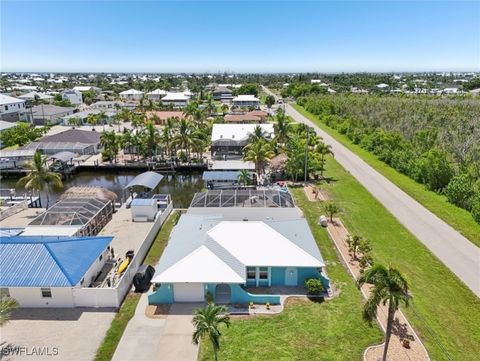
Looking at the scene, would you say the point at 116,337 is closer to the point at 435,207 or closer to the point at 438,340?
the point at 438,340

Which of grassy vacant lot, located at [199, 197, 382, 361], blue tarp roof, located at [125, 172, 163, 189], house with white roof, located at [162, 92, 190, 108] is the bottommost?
grassy vacant lot, located at [199, 197, 382, 361]

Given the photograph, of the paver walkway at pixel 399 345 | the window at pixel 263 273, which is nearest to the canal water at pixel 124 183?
the window at pixel 263 273

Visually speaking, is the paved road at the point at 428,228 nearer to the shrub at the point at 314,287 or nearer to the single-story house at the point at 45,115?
the shrub at the point at 314,287

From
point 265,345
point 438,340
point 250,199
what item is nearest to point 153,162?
point 250,199

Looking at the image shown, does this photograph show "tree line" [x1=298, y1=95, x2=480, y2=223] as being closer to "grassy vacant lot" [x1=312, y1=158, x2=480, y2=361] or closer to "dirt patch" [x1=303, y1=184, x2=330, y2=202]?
"grassy vacant lot" [x1=312, y1=158, x2=480, y2=361]

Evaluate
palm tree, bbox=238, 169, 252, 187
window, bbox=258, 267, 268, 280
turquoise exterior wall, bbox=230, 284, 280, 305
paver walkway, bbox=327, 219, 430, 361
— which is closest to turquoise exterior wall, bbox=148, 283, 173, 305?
turquoise exterior wall, bbox=230, 284, 280, 305

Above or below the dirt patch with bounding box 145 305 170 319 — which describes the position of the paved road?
above

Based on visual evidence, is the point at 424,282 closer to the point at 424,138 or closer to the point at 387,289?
the point at 387,289
